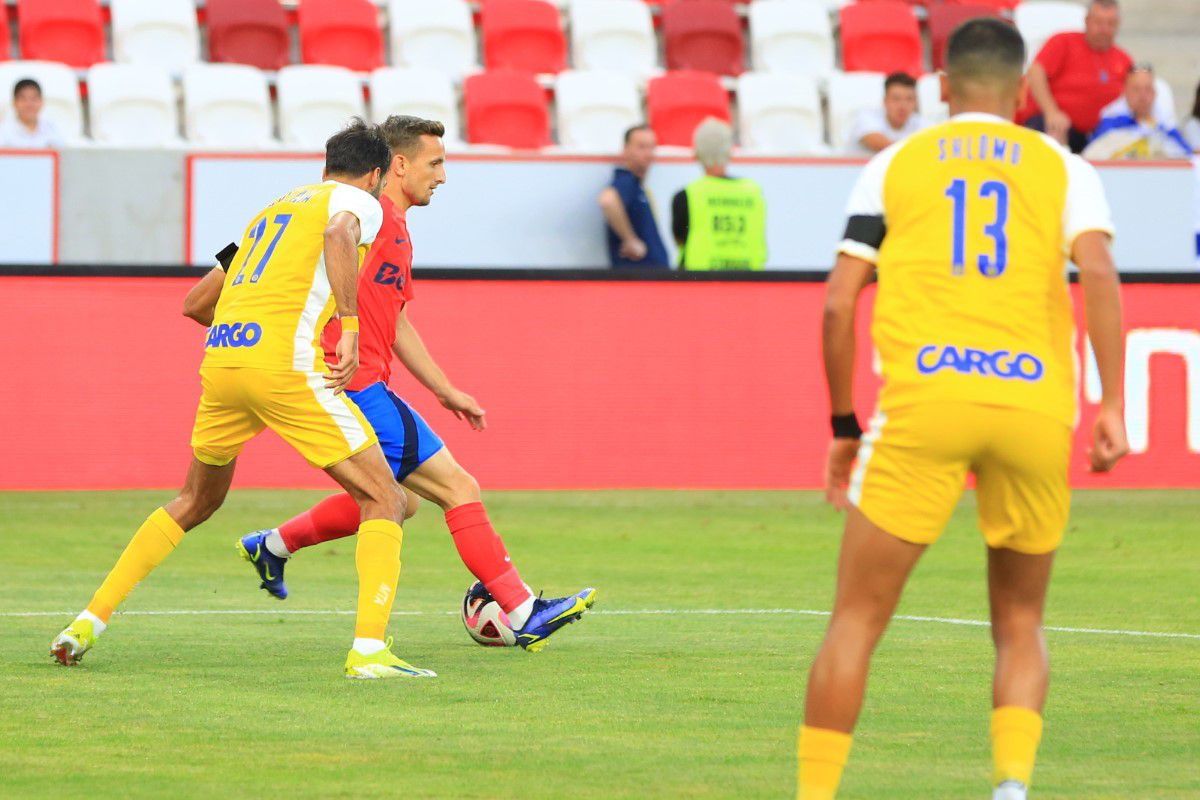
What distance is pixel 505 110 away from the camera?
1883 cm

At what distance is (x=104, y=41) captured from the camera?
19719mm

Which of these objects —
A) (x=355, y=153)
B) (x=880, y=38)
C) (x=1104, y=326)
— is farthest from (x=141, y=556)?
(x=880, y=38)

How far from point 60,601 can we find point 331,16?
1088 centimetres

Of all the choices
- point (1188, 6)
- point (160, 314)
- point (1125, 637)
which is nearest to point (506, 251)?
point (160, 314)

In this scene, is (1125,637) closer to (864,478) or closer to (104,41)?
(864,478)

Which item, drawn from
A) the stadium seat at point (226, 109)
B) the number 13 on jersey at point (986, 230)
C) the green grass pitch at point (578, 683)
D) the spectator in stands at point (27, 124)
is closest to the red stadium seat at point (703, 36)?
the stadium seat at point (226, 109)

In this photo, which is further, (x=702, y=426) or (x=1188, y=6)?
(x=1188, y=6)

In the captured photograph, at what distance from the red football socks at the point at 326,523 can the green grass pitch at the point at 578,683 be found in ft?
1.34

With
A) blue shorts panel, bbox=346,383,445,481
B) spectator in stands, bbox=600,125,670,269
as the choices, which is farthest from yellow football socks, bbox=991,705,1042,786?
spectator in stands, bbox=600,125,670,269

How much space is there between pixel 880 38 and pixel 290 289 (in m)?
14.3

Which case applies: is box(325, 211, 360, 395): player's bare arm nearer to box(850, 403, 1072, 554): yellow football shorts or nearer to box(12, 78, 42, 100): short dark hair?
box(850, 403, 1072, 554): yellow football shorts

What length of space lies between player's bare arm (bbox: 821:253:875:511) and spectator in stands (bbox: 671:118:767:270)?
35.8ft

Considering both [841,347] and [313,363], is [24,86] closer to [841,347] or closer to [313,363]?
[313,363]

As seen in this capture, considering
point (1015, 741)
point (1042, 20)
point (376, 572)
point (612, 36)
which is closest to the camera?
point (1015, 741)
